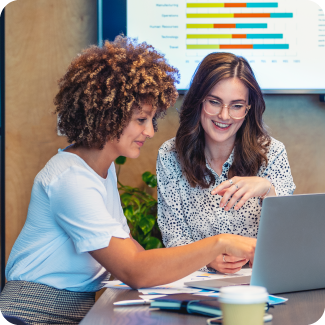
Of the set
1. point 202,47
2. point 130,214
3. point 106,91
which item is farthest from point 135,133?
point 202,47

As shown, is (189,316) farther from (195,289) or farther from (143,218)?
(143,218)

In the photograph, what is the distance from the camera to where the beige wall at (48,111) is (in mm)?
2029

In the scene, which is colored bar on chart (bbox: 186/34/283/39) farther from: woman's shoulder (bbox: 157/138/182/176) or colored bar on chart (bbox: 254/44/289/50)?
woman's shoulder (bbox: 157/138/182/176)

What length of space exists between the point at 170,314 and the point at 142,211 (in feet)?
3.81

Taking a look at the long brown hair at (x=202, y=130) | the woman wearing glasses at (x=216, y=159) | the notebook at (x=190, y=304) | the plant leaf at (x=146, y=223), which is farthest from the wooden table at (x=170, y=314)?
the plant leaf at (x=146, y=223)

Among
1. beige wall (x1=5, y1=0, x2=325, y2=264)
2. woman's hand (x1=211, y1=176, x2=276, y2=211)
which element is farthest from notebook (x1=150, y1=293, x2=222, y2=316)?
beige wall (x1=5, y1=0, x2=325, y2=264)

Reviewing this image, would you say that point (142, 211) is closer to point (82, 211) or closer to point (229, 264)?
point (229, 264)

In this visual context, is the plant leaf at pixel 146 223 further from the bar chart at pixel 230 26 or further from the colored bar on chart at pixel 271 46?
the colored bar on chart at pixel 271 46

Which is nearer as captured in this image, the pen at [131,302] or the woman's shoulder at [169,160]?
the pen at [131,302]

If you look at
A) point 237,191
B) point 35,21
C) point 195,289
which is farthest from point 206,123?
point 35,21

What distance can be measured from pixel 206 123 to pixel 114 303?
33.9 inches

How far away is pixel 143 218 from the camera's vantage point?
6.07 feet

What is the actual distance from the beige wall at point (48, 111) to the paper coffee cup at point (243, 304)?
1.55 m

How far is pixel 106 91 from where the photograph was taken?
1.00 m
